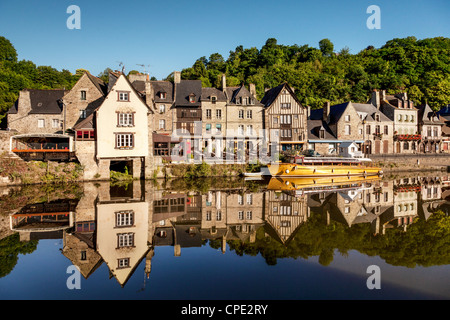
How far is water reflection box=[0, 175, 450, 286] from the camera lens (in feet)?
→ 32.3

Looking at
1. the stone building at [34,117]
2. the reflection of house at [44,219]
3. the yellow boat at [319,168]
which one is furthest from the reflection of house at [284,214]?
the stone building at [34,117]

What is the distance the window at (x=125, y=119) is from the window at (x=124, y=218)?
495 inches

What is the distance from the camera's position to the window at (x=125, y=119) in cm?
2508

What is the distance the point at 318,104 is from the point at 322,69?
25215 mm

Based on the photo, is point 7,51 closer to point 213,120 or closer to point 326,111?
point 213,120

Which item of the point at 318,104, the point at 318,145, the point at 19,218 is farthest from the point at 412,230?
the point at 318,104

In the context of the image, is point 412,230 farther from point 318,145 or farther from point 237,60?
point 237,60

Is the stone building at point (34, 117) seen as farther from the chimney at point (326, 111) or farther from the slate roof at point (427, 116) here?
the slate roof at point (427, 116)

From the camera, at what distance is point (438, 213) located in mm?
15055

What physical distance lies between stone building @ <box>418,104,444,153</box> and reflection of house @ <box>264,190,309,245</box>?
113 ft

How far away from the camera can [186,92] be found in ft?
111

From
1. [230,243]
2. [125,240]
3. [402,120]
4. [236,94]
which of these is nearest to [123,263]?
[125,240]

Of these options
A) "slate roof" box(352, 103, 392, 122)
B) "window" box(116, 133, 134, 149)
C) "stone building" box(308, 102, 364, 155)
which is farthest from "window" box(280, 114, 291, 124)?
"window" box(116, 133, 134, 149)
